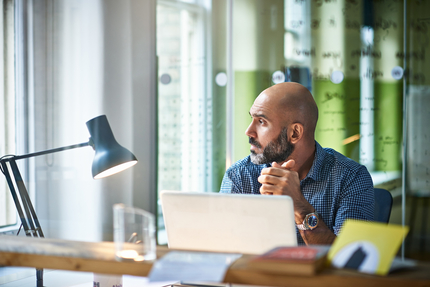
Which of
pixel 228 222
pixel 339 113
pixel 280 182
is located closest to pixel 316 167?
pixel 280 182

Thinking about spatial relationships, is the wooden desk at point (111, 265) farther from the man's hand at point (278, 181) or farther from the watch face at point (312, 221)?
the watch face at point (312, 221)

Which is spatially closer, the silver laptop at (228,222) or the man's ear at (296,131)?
the silver laptop at (228,222)

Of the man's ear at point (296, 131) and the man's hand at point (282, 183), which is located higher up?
the man's ear at point (296, 131)

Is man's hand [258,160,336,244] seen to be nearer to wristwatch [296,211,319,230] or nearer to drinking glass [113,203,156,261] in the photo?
wristwatch [296,211,319,230]

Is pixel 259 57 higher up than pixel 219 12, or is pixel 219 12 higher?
pixel 219 12

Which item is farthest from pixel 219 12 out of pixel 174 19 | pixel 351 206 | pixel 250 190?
pixel 351 206

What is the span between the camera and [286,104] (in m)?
1.73

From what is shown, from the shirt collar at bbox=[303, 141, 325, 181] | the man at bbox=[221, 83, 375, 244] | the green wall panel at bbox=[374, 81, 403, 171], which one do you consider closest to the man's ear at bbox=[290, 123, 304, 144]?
the man at bbox=[221, 83, 375, 244]

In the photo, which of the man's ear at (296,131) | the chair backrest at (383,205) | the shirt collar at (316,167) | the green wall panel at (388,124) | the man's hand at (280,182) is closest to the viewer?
the man's hand at (280,182)

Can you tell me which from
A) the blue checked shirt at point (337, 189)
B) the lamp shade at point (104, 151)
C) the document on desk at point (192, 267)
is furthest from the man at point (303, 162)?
the document on desk at point (192, 267)

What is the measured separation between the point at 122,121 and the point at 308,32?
133 centimetres

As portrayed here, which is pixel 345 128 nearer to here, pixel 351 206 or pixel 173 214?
pixel 351 206

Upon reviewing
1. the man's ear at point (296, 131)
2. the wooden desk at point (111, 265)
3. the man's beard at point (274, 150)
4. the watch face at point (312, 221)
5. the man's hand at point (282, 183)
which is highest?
the man's ear at point (296, 131)

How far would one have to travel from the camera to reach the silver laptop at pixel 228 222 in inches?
36.0
